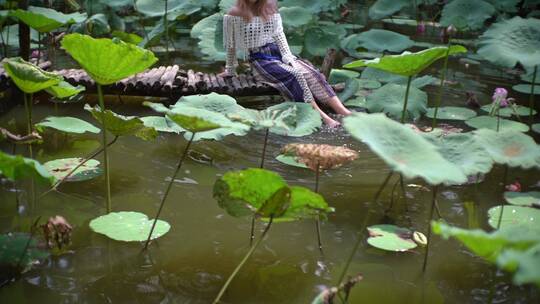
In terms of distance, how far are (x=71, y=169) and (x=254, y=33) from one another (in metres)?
1.59

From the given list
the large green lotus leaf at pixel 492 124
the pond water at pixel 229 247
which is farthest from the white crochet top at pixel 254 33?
the large green lotus leaf at pixel 492 124

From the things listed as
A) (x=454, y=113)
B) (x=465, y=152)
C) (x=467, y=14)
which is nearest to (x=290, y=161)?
(x=465, y=152)

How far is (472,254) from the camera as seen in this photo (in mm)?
2371

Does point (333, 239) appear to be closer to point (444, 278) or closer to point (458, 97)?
point (444, 278)

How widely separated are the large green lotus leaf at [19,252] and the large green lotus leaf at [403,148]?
1155mm

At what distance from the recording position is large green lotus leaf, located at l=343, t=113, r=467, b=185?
1.52 meters

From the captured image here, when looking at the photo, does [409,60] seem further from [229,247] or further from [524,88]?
[524,88]

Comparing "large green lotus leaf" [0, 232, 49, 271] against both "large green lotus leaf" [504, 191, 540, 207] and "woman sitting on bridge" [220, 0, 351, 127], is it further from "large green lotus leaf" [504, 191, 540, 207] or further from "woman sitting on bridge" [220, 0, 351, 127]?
"woman sitting on bridge" [220, 0, 351, 127]

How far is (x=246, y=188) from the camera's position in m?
1.90

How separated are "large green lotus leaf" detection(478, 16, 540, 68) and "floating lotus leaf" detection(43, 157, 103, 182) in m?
1.79

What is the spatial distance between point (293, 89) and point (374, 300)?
1984mm

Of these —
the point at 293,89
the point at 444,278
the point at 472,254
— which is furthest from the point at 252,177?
the point at 293,89

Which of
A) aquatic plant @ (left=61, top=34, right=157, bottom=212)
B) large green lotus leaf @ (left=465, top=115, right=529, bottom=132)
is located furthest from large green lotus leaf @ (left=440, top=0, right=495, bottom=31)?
aquatic plant @ (left=61, top=34, right=157, bottom=212)

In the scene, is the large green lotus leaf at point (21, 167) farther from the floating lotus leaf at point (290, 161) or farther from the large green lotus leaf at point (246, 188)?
the floating lotus leaf at point (290, 161)
